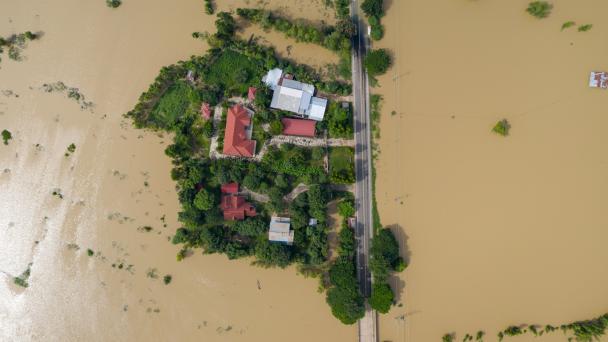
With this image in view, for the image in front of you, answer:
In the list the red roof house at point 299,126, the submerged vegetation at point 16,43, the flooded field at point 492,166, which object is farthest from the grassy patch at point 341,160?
the submerged vegetation at point 16,43

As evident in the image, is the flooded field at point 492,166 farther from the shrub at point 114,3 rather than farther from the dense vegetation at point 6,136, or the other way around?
the dense vegetation at point 6,136

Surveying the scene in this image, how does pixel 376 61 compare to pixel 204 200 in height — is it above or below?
above

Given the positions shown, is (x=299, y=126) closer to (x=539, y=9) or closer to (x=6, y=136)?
(x=539, y=9)

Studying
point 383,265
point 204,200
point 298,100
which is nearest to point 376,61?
point 298,100

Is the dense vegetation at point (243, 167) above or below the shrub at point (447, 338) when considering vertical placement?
above

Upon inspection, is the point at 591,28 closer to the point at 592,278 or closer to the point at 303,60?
the point at 592,278

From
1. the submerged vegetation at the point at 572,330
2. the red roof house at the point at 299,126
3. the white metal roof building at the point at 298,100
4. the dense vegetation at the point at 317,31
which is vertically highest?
the dense vegetation at the point at 317,31

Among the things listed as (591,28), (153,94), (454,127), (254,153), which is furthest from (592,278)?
(153,94)

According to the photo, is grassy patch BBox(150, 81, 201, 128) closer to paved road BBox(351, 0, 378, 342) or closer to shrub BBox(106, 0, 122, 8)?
shrub BBox(106, 0, 122, 8)
